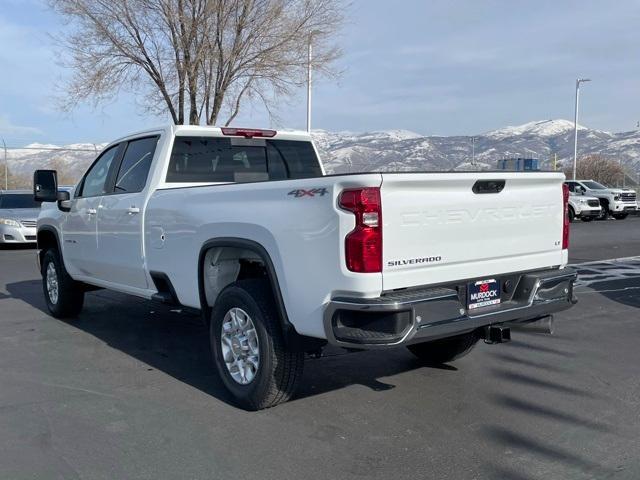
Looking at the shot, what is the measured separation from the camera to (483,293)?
4.31 meters

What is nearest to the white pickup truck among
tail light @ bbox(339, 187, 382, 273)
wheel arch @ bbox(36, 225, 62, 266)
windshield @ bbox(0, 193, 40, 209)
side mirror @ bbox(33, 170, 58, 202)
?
tail light @ bbox(339, 187, 382, 273)

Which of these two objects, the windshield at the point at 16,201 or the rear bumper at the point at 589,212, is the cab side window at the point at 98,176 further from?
the rear bumper at the point at 589,212

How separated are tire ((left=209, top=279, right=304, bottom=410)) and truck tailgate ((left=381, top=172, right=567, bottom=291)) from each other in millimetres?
970

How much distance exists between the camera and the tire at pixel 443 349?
5.53 m

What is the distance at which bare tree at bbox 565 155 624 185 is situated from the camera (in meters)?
44.4

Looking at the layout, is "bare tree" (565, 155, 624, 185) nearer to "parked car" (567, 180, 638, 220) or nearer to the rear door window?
"parked car" (567, 180, 638, 220)

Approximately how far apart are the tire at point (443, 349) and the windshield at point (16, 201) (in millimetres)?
14053

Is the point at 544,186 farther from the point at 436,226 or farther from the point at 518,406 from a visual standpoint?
the point at 518,406

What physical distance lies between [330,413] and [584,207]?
26193mm

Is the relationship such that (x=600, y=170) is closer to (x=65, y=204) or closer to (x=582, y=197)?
(x=582, y=197)

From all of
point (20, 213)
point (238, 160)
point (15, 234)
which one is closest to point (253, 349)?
point (238, 160)

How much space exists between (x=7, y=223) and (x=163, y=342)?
36.3 feet

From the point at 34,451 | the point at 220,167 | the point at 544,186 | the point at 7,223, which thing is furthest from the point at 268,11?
the point at 34,451

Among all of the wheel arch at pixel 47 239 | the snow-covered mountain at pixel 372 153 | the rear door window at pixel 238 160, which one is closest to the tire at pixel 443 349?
the rear door window at pixel 238 160
